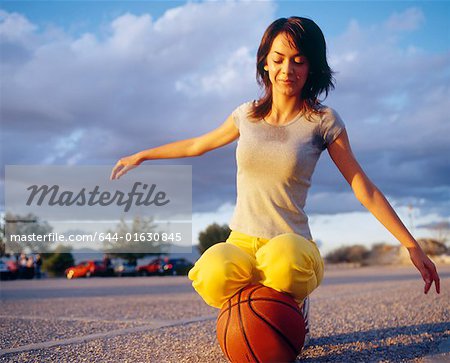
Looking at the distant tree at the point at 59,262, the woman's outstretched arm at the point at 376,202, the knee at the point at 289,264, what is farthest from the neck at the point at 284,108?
the distant tree at the point at 59,262

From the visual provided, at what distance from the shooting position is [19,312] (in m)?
9.51

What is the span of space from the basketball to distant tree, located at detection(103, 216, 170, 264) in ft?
152

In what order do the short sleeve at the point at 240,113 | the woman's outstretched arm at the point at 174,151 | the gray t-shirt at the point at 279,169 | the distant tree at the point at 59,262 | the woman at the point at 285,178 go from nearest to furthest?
the woman at the point at 285,178
the gray t-shirt at the point at 279,169
the short sleeve at the point at 240,113
the woman's outstretched arm at the point at 174,151
the distant tree at the point at 59,262

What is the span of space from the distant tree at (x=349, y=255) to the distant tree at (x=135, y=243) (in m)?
17.5

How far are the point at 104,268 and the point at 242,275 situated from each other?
33.0m

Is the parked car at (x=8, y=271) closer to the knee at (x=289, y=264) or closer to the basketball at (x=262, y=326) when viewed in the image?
the basketball at (x=262, y=326)

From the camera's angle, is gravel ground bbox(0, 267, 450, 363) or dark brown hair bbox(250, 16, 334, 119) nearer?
dark brown hair bbox(250, 16, 334, 119)

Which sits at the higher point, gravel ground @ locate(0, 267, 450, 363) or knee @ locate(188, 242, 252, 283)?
knee @ locate(188, 242, 252, 283)

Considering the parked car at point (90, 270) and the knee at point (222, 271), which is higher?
the knee at point (222, 271)

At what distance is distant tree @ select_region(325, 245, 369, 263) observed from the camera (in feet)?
192

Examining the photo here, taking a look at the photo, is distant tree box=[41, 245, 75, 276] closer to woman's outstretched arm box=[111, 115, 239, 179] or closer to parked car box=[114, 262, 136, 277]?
parked car box=[114, 262, 136, 277]

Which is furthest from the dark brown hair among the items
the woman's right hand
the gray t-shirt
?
the woman's right hand

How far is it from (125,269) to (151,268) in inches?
66.2

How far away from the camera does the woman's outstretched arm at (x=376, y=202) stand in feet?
12.5
